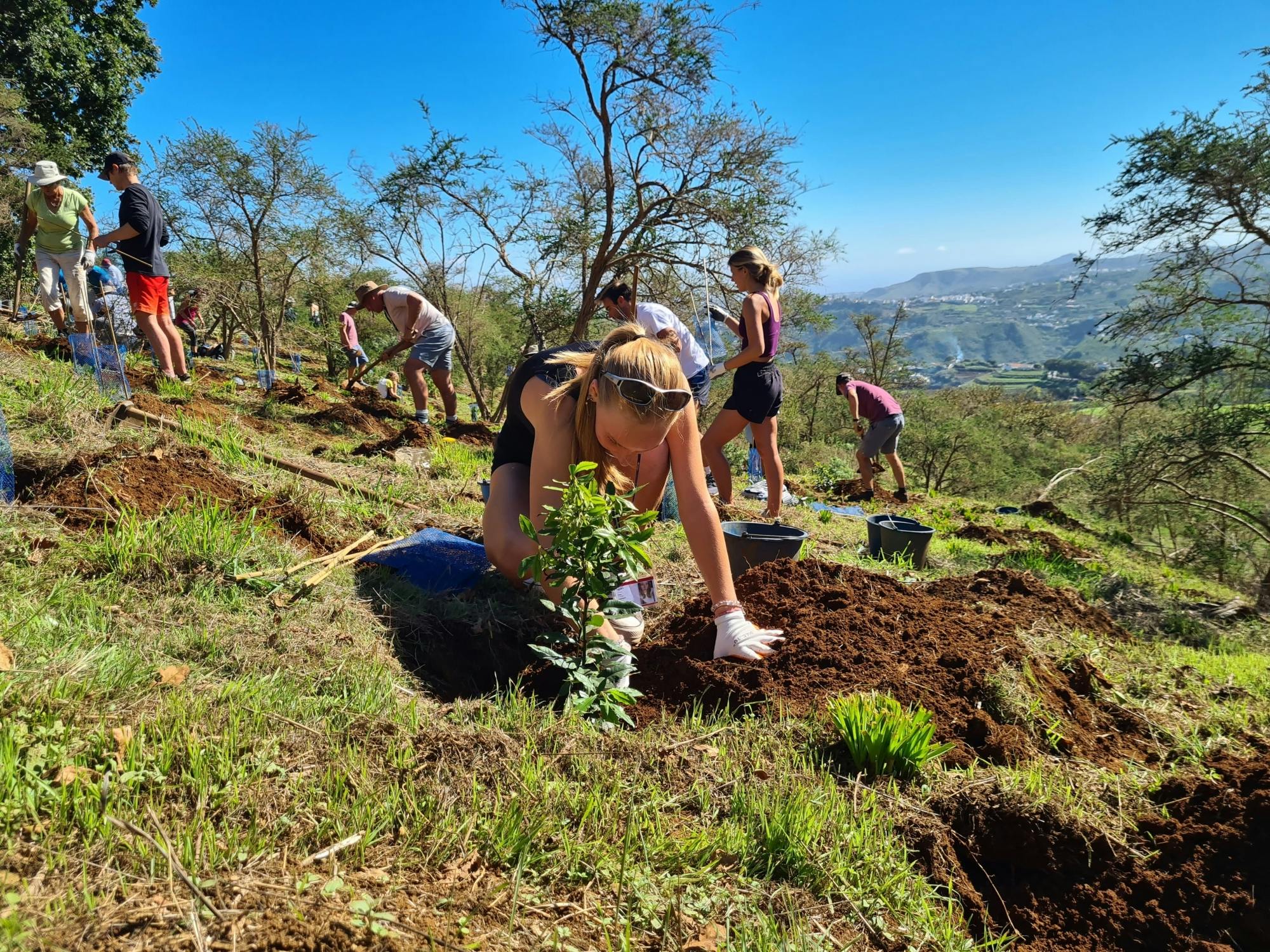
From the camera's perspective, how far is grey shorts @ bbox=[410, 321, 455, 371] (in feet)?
24.4

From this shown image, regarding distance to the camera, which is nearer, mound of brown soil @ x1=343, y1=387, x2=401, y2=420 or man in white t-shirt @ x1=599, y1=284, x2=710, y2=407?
man in white t-shirt @ x1=599, y1=284, x2=710, y2=407

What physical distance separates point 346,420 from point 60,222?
3036mm

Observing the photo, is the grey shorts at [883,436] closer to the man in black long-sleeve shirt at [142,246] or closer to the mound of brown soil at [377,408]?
the mound of brown soil at [377,408]

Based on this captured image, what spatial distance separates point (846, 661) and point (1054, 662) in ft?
3.29

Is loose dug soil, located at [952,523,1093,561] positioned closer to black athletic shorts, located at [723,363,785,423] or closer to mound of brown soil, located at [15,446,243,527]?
black athletic shorts, located at [723,363,785,423]

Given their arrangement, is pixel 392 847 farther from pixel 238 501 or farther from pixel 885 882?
pixel 238 501

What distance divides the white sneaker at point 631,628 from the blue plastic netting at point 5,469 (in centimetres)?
261

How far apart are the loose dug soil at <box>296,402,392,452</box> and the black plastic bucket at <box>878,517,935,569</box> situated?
5.25 m

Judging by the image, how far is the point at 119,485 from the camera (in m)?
2.94

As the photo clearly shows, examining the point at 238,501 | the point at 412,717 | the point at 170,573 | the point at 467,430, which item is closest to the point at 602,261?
the point at 467,430

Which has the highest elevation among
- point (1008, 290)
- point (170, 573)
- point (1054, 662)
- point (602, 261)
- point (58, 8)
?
point (1008, 290)

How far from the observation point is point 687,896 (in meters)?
1.38

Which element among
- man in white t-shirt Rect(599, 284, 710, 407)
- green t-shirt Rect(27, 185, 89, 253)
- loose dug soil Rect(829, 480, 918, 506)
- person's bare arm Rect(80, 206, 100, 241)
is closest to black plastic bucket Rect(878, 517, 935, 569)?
man in white t-shirt Rect(599, 284, 710, 407)

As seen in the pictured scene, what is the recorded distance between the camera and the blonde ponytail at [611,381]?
2.15m
